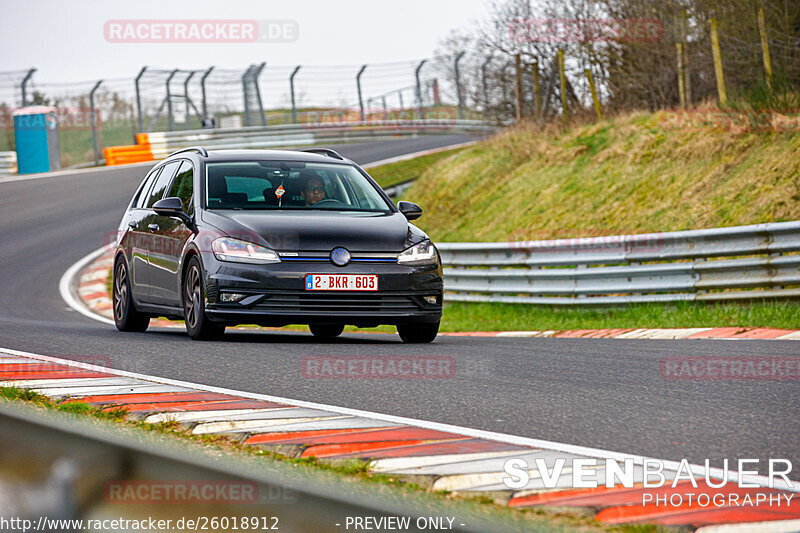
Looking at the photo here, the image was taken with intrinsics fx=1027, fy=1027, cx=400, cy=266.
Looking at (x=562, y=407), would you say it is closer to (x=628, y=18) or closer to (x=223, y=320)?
(x=223, y=320)

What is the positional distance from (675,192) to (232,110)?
22.8 metres

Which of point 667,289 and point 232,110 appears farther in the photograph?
point 232,110

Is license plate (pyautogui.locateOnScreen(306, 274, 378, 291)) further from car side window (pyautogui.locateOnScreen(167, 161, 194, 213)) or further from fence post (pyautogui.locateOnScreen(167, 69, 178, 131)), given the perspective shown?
fence post (pyautogui.locateOnScreen(167, 69, 178, 131))

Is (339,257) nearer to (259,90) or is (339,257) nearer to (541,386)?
(541,386)

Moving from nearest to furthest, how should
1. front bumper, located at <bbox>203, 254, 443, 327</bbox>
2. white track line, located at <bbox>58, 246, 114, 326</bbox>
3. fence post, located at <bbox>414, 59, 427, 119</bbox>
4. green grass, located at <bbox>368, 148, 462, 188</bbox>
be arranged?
front bumper, located at <bbox>203, 254, 443, 327</bbox> < white track line, located at <bbox>58, 246, 114, 326</bbox> < green grass, located at <bbox>368, 148, 462, 188</bbox> < fence post, located at <bbox>414, 59, 427, 119</bbox>

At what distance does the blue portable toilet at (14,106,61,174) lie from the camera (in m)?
32.5

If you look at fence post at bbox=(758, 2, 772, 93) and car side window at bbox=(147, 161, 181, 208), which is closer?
car side window at bbox=(147, 161, 181, 208)

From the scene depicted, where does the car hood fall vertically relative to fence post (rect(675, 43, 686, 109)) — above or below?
below

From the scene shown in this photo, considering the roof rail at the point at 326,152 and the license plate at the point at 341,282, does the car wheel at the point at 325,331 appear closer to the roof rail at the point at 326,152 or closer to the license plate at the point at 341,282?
the roof rail at the point at 326,152

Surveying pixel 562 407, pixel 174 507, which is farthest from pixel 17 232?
pixel 174 507

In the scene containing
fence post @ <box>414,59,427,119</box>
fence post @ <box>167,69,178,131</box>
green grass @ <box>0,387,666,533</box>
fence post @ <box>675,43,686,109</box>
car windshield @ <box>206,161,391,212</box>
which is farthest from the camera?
fence post @ <box>414,59,427,119</box>

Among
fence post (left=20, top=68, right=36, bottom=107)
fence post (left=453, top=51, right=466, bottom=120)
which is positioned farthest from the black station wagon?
fence post (left=453, top=51, right=466, bottom=120)

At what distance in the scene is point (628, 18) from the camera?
21.9 metres

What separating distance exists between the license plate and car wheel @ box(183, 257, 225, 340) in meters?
0.88
